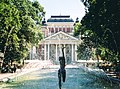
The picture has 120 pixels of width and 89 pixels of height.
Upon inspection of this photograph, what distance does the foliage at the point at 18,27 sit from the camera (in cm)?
3815

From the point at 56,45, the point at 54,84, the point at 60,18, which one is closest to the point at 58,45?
the point at 56,45

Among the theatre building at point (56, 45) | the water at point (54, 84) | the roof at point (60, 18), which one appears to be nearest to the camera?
the water at point (54, 84)

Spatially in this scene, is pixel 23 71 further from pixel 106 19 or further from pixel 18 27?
pixel 106 19

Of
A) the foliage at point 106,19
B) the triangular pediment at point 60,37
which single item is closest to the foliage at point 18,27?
the foliage at point 106,19

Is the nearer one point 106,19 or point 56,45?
point 106,19

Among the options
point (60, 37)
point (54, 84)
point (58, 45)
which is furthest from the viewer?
point (58, 45)

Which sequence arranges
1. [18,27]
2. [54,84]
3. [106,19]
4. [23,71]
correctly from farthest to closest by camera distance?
[23,71] → [18,27] → [106,19] → [54,84]

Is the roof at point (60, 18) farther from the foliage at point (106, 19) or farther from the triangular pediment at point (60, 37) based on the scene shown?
the foliage at point (106, 19)

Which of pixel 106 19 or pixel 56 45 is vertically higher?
pixel 56 45

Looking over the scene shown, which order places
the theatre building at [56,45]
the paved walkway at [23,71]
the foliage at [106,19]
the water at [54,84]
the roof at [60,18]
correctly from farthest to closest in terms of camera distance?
the roof at [60,18]
the theatre building at [56,45]
the paved walkway at [23,71]
the foliage at [106,19]
the water at [54,84]

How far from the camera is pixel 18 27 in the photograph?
4359cm

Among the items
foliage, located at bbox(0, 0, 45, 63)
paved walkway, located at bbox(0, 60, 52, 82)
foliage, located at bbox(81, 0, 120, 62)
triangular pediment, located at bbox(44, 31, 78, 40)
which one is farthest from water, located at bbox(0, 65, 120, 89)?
triangular pediment, located at bbox(44, 31, 78, 40)

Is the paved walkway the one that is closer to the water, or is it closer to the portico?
the water

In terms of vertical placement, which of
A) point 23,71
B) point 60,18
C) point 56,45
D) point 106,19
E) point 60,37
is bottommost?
point 23,71
